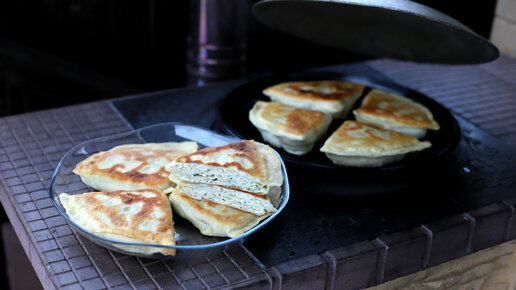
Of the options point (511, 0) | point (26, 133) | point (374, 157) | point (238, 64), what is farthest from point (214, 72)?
point (511, 0)

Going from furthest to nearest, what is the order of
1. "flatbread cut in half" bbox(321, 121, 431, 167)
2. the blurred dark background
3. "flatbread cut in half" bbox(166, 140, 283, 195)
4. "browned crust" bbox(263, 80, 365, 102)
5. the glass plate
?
the blurred dark background < "browned crust" bbox(263, 80, 365, 102) < "flatbread cut in half" bbox(321, 121, 431, 167) < "flatbread cut in half" bbox(166, 140, 283, 195) < the glass plate

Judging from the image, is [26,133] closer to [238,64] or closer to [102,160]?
[102,160]

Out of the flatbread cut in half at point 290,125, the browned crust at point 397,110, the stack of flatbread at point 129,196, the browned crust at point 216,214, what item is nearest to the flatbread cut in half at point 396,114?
the browned crust at point 397,110

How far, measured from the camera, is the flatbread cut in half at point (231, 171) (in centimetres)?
129

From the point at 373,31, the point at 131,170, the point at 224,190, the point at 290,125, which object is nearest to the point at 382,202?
the point at 290,125

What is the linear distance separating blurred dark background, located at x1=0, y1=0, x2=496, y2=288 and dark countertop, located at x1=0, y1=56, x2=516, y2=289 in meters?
0.85

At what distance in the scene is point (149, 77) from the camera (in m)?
2.90

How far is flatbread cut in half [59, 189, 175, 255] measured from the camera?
1.16 metres

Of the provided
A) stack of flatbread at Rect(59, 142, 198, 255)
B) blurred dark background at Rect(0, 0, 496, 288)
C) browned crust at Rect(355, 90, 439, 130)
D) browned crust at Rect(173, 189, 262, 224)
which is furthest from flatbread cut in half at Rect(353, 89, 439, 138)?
blurred dark background at Rect(0, 0, 496, 288)

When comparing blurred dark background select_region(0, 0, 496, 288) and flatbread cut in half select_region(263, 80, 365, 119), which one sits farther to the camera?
blurred dark background select_region(0, 0, 496, 288)

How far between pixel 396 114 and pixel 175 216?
0.76 m

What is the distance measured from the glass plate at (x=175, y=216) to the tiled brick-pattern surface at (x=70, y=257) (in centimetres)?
6

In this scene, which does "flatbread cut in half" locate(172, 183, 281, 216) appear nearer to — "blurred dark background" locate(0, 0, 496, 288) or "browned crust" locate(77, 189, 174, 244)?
"browned crust" locate(77, 189, 174, 244)

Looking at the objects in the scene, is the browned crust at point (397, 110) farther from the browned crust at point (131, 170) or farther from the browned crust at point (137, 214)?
the browned crust at point (137, 214)
